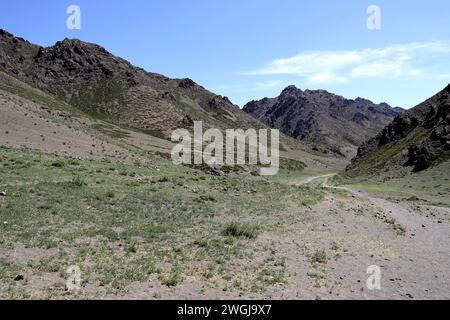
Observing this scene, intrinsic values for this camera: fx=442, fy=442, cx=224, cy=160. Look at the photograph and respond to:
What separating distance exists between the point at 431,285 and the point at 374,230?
10.7 meters

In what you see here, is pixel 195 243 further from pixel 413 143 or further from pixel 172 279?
pixel 413 143

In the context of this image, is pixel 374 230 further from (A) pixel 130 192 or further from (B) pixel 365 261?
(A) pixel 130 192

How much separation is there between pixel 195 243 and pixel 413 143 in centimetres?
9068

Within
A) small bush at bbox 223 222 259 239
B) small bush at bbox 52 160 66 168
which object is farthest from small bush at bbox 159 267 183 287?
small bush at bbox 52 160 66 168

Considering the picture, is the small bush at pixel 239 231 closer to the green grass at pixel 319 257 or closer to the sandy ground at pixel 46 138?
the green grass at pixel 319 257

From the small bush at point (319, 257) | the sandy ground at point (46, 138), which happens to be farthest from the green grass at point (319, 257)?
the sandy ground at point (46, 138)

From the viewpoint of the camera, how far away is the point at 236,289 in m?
15.1

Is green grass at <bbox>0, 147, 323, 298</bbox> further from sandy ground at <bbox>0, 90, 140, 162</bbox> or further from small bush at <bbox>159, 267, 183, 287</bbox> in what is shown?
sandy ground at <bbox>0, 90, 140, 162</bbox>

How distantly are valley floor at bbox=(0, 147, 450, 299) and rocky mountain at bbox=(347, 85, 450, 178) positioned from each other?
166 feet

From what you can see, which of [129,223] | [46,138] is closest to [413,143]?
[46,138]

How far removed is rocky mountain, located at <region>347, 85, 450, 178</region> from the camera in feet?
269

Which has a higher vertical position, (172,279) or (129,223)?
(129,223)

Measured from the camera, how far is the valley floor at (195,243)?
49.5 ft

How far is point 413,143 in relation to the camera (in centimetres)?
9944
